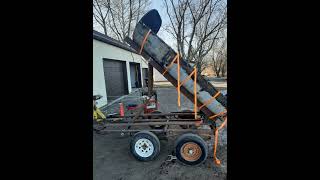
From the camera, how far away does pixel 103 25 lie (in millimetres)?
25484

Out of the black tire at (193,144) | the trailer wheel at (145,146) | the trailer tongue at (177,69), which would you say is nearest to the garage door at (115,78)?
the trailer tongue at (177,69)

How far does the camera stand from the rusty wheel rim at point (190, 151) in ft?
12.1

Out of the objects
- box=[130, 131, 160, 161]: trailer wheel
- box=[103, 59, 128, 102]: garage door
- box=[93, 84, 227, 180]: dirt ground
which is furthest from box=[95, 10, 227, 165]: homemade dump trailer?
box=[103, 59, 128, 102]: garage door

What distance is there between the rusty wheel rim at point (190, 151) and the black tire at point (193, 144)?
2cm

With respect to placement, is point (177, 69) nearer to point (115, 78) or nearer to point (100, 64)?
point (100, 64)

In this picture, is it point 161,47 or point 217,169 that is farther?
point 161,47

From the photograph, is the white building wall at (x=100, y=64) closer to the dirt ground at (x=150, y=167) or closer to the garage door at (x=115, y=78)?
the garage door at (x=115, y=78)

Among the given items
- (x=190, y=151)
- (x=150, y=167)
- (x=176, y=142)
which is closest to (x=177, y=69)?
(x=176, y=142)

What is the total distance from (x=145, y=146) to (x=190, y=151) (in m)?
0.97
